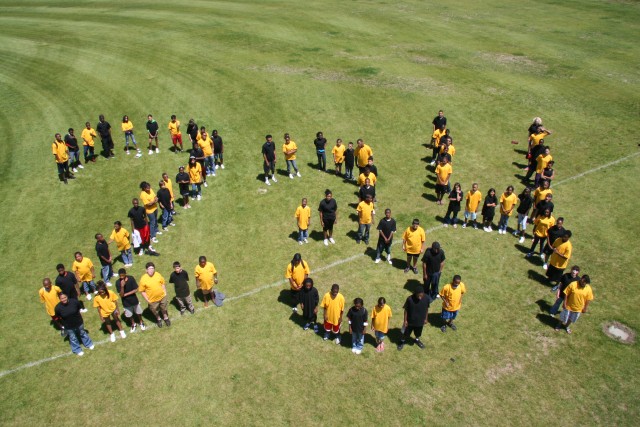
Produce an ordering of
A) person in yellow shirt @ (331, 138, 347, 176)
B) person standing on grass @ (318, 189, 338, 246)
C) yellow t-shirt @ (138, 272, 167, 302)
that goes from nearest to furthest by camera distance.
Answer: yellow t-shirt @ (138, 272, 167, 302) < person standing on grass @ (318, 189, 338, 246) < person in yellow shirt @ (331, 138, 347, 176)

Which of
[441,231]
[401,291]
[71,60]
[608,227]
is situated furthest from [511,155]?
[71,60]

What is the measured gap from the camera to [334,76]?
31281 mm

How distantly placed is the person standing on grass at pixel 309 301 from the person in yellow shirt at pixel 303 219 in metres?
3.92

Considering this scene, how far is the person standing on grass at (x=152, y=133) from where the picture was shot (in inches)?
904

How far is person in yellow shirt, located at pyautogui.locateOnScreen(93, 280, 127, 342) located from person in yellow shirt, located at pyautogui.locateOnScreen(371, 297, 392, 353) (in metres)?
7.19

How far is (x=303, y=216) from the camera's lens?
54.3 ft

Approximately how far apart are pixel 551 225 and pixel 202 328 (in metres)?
11.8

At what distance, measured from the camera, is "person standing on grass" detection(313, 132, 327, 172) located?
2098 cm

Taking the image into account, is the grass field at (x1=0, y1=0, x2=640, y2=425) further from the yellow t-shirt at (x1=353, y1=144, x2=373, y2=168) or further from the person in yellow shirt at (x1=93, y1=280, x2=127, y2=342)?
the yellow t-shirt at (x1=353, y1=144, x2=373, y2=168)

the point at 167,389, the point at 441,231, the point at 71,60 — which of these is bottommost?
the point at 167,389

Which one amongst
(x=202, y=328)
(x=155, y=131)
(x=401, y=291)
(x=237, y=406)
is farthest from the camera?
(x=155, y=131)

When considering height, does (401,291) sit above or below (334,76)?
below

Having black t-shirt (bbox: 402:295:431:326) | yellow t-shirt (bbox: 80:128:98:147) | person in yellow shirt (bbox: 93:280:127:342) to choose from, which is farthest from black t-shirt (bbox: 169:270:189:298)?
yellow t-shirt (bbox: 80:128:98:147)

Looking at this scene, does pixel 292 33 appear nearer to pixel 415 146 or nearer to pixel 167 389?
pixel 415 146
